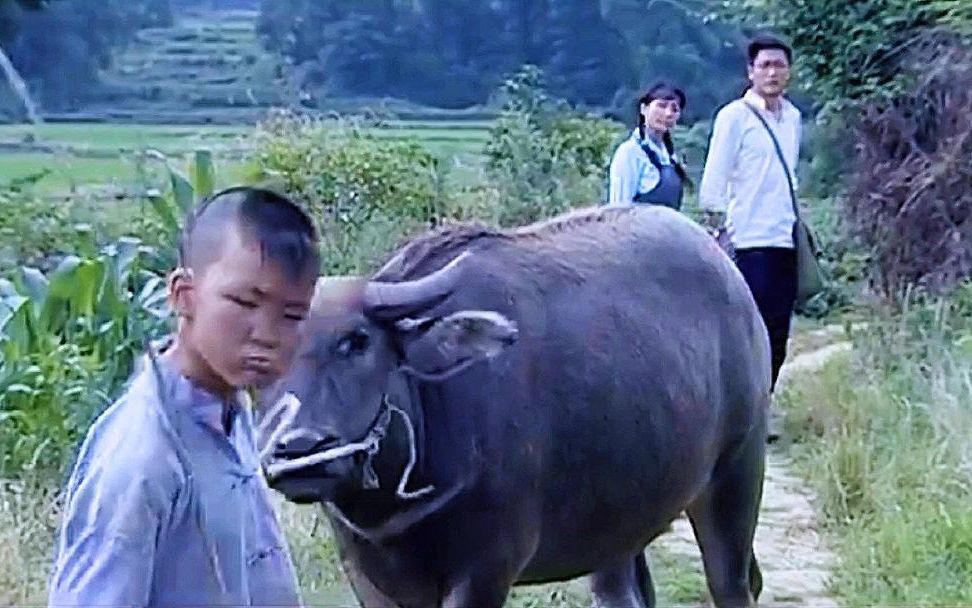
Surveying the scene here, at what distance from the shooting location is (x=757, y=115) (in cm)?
868

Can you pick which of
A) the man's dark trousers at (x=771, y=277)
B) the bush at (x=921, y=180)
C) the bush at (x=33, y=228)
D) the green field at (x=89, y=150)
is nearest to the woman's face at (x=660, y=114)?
the man's dark trousers at (x=771, y=277)

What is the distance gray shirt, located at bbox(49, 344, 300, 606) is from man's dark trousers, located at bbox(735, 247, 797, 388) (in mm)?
6226

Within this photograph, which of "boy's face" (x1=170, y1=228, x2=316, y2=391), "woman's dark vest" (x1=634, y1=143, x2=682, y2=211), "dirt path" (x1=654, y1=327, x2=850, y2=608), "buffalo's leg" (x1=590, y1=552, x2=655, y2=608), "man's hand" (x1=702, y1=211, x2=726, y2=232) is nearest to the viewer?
"boy's face" (x1=170, y1=228, x2=316, y2=391)

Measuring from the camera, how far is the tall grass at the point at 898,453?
291 inches

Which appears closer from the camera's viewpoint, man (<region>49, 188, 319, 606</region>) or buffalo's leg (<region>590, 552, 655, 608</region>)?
man (<region>49, 188, 319, 606</region>)

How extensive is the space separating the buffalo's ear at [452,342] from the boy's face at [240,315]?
202 centimetres

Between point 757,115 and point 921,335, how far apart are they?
8.84ft

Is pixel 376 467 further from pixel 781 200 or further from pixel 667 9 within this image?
pixel 667 9

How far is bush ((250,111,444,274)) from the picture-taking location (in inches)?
508

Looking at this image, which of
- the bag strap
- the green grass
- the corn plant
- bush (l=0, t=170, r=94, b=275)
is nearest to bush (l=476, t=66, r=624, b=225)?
the green grass

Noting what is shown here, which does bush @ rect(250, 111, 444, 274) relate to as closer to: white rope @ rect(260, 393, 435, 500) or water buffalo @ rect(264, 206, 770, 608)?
water buffalo @ rect(264, 206, 770, 608)

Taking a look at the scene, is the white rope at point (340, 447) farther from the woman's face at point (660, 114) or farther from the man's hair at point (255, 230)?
the woman's face at point (660, 114)

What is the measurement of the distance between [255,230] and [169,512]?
1.27 ft

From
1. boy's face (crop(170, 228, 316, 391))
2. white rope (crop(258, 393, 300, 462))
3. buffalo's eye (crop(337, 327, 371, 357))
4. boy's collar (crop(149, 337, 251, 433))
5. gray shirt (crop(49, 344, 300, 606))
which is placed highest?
boy's face (crop(170, 228, 316, 391))
